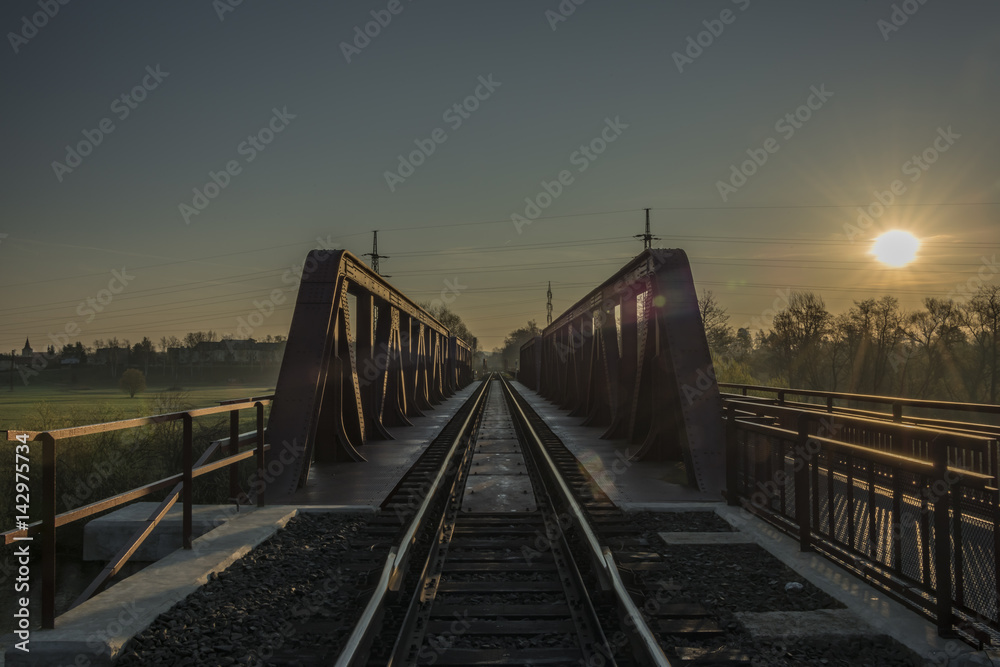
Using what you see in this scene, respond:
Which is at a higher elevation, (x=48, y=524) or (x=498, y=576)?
(x=48, y=524)

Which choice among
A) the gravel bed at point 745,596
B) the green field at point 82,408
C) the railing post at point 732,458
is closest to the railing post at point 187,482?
the gravel bed at point 745,596

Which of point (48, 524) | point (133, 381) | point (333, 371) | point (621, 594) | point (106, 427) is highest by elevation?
point (333, 371)

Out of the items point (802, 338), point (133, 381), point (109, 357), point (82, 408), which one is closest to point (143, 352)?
point (109, 357)

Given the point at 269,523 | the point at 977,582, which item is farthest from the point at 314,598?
the point at 977,582

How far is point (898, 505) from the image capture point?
4.28 m

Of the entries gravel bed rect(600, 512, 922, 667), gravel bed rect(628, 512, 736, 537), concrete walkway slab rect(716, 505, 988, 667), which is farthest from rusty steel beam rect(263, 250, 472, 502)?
concrete walkway slab rect(716, 505, 988, 667)

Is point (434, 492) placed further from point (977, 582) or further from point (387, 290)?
point (387, 290)

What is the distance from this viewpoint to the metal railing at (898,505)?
3510 mm

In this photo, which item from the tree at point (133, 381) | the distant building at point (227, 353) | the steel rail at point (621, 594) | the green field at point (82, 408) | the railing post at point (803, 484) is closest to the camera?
the steel rail at point (621, 594)

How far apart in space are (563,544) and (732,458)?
2682 mm

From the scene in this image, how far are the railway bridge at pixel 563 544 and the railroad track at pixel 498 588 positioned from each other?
0.9 inches

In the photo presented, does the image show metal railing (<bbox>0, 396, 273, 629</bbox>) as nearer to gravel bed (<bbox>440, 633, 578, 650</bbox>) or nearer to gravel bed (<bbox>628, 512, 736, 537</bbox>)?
gravel bed (<bbox>440, 633, 578, 650</bbox>)

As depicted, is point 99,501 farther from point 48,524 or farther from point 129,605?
point 129,605

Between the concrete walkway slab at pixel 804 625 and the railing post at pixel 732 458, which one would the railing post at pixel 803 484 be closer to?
the concrete walkway slab at pixel 804 625
